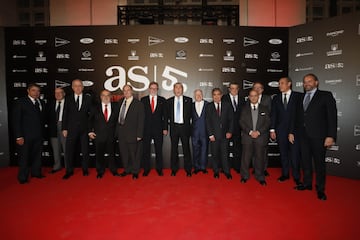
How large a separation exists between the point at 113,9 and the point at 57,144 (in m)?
4.70

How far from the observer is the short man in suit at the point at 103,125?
176 inches

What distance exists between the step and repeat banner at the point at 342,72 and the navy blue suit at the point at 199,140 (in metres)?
2.43

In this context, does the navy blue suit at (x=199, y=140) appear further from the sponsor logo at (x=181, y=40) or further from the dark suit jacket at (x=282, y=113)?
the sponsor logo at (x=181, y=40)

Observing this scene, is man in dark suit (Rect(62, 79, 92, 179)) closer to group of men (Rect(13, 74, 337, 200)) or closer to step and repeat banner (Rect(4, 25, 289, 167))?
group of men (Rect(13, 74, 337, 200))

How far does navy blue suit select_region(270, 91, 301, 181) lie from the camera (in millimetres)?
4082

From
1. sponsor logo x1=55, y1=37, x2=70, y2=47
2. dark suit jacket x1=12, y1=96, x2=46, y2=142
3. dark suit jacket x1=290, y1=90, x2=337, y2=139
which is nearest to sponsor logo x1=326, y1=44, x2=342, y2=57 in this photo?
dark suit jacket x1=290, y1=90, x2=337, y2=139

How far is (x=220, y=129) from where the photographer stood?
14.6ft

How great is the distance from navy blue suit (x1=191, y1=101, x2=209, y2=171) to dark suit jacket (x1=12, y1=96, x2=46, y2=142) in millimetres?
2719

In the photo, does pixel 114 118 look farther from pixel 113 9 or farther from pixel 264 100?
pixel 113 9

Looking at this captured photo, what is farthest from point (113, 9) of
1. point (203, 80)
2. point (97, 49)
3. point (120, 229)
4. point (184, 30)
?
point (120, 229)

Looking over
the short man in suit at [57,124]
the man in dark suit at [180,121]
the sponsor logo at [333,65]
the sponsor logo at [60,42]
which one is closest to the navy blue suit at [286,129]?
the sponsor logo at [333,65]

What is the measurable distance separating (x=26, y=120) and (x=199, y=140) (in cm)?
301

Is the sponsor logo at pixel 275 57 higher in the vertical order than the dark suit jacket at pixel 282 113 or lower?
higher

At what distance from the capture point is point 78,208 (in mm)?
3104
